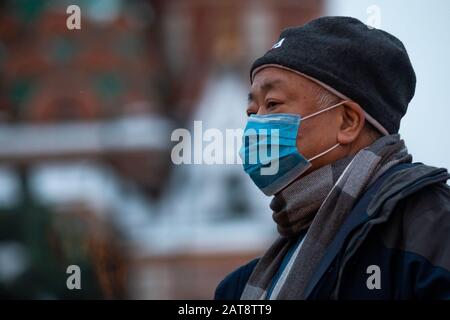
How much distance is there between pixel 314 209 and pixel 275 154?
0.25m

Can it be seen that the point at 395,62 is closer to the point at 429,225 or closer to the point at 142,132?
the point at 429,225

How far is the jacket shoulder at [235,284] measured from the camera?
11.0 feet

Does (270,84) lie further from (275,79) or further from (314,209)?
(314,209)

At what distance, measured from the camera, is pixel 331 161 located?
3152 millimetres

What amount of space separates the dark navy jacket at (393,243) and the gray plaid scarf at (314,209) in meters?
0.06

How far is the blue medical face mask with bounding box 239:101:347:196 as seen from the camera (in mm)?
3189

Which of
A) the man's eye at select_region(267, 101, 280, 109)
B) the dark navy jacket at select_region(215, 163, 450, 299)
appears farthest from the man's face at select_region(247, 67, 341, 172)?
the dark navy jacket at select_region(215, 163, 450, 299)

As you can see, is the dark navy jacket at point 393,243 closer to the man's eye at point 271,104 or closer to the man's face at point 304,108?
the man's face at point 304,108

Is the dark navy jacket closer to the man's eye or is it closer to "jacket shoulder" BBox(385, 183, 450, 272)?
"jacket shoulder" BBox(385, 183, 450, 272)

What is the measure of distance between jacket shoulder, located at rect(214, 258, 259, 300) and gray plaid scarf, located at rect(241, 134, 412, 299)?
134 millimetres

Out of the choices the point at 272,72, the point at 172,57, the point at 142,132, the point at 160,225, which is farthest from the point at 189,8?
the point at 272,72

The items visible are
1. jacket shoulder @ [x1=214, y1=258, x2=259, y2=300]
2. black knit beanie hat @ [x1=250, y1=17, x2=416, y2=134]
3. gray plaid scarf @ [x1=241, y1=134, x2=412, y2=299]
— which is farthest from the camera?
jacket shoulder @ [x1=214, y1=258, x2=259, y2=300]

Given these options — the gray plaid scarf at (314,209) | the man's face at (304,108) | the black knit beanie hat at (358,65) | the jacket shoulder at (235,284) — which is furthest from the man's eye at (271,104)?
the jacket shoulder at (235,284)

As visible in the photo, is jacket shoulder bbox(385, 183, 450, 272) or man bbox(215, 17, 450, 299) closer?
jacket shoulder bbox(385, 183, 450, 272)
